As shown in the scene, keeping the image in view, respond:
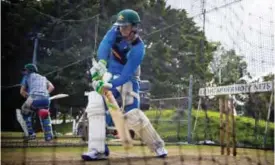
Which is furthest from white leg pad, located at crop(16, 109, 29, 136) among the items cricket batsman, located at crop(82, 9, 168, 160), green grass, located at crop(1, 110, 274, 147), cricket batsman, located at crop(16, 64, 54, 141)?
cricket batsman, located at crop(82, 9, 168, 160)

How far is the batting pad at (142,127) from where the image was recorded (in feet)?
5.59

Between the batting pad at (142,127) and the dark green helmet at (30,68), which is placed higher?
the dark green helmet at (30,68)

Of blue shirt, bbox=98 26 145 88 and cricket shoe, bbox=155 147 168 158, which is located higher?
blue shirt, bbox=98 26 145 88

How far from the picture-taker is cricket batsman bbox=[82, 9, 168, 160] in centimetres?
165

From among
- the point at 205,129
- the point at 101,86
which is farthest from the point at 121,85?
the point at 205,129

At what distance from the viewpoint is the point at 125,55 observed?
5.86 ft

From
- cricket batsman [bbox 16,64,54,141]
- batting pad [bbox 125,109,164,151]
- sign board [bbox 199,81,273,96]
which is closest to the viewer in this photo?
batting pad [bbox 125,109,164,151]

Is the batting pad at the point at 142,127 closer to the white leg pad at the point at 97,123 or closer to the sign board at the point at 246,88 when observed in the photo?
the white leg pad at the point at 97,123

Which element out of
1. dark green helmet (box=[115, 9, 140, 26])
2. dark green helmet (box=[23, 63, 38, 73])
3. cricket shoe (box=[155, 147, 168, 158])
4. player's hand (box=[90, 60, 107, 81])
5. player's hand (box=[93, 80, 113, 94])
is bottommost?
cricket shoe (box=[155, 147, 168, 158])

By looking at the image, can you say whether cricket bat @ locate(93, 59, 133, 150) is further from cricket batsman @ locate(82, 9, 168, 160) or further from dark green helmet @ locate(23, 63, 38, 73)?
dark green helmet @ locate(23, 63, 38, 73)

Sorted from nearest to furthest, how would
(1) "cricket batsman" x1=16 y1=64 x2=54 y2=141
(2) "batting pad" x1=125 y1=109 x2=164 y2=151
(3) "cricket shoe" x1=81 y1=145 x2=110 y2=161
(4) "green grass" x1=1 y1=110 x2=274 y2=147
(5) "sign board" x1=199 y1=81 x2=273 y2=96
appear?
(3) "cricket shoe" x1=81 y1=145 x2=110 y2=161 → (2) "batting pad" x1=125 y1=109 x2=164 y2=151 → (5) "sign board" x1=199 y1=81 x2=273 y2=96 → (1) "cricket batsman" x1=16 y1=64 x2=54 y2=141 → (4) "green grass" x1=1 y1=110 x2=274 y2=147

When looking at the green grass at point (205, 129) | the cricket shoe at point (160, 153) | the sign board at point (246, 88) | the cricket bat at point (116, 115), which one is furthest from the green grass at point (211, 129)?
the cricket bat at point (116, 115)

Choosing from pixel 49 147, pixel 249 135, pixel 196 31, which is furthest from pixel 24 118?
pixel 249 135

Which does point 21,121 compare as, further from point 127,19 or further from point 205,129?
point 205,129
